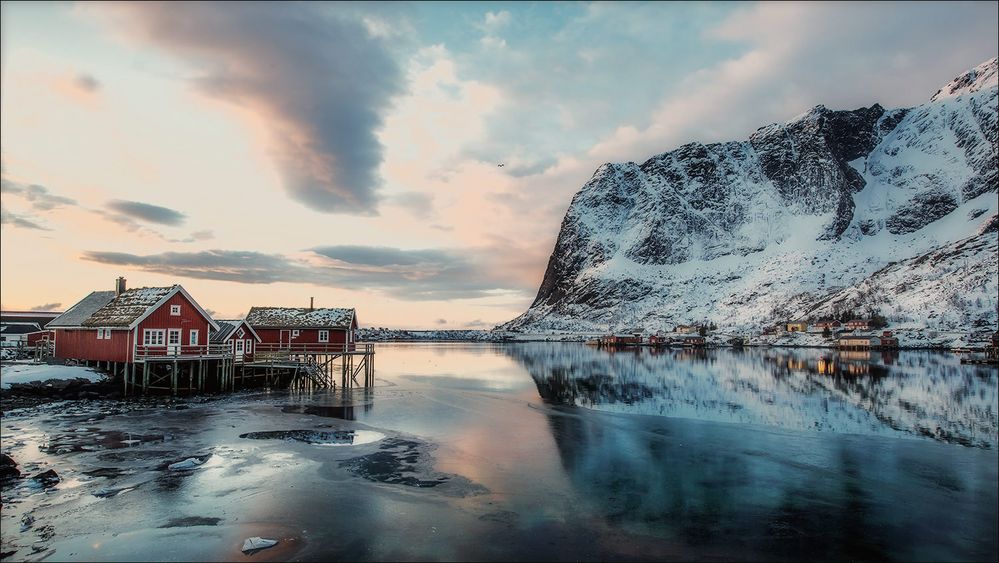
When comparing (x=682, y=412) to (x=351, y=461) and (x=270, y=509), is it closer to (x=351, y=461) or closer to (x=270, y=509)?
(x=351, y=461)

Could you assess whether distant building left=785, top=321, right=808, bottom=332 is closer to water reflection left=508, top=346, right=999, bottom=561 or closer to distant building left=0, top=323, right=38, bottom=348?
water reflection left=508, top=346, right=999, bottom=561

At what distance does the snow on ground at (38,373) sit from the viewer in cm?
3697

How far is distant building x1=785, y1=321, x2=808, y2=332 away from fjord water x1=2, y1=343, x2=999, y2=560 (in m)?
151

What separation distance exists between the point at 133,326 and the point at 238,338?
12355mm

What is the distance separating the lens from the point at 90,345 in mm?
45500

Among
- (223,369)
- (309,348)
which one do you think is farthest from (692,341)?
(223,369)

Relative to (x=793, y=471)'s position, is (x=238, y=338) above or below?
above

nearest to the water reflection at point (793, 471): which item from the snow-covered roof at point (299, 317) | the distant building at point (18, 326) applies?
the snow-covered roof at point (299, 317)

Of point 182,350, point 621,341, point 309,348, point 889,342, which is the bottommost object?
point 621,341

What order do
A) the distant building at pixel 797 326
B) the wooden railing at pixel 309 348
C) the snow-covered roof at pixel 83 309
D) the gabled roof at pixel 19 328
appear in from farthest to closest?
the distant building at pixel 797 326
the gabled roof at pixel 19 328
the wooden railing at pixel 309 348
the snow-covered roof at pixel 83 309

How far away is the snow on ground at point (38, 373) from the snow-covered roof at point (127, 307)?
13.1ft

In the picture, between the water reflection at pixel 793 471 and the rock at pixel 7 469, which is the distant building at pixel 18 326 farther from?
the water reflection at pixel 793 471

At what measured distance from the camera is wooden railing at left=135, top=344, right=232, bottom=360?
42781 mm

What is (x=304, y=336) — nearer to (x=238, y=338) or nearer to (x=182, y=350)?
(x=238, y=338)
